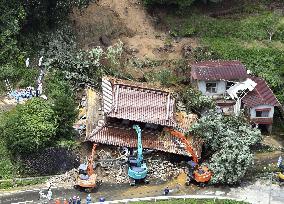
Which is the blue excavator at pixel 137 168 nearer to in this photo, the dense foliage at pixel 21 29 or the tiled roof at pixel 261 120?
the tiled roof at pixel 261 120

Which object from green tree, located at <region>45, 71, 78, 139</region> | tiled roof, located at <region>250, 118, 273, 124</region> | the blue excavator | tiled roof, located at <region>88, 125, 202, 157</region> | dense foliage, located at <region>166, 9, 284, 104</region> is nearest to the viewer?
the blue excavator

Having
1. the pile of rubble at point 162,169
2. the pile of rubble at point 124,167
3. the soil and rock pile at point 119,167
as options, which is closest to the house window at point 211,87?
the soil and rock pile at point 119,167

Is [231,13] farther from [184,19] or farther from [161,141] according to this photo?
[161,141]

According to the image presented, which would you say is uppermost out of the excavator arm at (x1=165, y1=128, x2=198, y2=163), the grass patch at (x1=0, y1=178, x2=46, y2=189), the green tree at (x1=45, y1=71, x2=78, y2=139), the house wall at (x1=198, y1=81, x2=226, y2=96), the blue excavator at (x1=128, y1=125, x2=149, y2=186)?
the house wall at (x1=198, y1=81, x2=226, y2=96)

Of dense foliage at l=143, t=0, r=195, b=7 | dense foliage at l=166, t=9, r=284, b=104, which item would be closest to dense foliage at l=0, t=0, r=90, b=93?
dense foliage at l=143, t=0, r=195, b=7

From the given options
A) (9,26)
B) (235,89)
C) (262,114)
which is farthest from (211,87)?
(9,26)

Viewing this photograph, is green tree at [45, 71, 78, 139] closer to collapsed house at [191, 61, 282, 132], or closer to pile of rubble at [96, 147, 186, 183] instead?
pile of rubble at [96, 147, 186, 183]

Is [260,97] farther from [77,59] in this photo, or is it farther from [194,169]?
[77,59]
